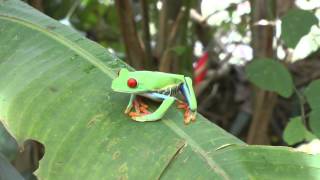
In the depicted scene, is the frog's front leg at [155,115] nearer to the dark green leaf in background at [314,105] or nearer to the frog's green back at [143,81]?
the frog's green back at [143,81]

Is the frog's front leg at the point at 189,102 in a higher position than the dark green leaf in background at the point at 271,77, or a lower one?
higher

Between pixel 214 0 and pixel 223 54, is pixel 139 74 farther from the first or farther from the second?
pixel 223 54

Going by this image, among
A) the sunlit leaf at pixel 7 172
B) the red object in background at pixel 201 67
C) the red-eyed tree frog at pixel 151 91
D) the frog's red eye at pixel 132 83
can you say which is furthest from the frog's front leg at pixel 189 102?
the red object in background at pixel 201 67

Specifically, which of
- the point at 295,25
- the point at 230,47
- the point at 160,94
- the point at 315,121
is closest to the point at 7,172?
the point at 160,94

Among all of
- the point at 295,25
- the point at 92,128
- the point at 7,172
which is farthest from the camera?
the point at 295,25

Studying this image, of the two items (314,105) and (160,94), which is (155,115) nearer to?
(160,94)
